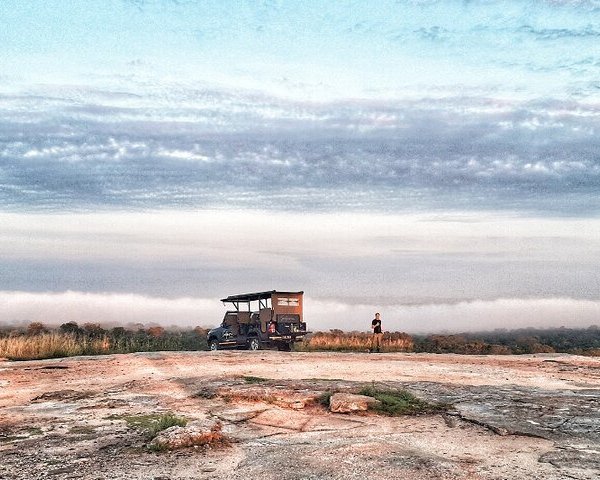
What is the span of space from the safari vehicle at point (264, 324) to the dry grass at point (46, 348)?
16.6 ft

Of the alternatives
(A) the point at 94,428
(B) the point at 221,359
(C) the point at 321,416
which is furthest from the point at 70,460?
(B) the point at 221,359

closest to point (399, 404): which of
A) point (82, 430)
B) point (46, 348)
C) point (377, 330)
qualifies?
point (82, 430)

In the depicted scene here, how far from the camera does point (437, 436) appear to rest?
8.79 metres

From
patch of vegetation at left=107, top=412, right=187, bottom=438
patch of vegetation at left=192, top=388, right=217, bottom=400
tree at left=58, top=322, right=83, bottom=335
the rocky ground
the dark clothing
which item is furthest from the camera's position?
tree at left=58, top=322, right=83, bottom=335

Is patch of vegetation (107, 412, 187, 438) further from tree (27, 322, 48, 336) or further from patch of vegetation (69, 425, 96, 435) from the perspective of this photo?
tree (27, 322, 48, 336)

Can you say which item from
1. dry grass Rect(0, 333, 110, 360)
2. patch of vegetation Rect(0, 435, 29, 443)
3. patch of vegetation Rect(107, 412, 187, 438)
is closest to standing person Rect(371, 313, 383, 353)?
dry grass Rect(0, 333, 110, 360)

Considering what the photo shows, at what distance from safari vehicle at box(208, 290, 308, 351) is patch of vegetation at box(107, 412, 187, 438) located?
53.5 ft

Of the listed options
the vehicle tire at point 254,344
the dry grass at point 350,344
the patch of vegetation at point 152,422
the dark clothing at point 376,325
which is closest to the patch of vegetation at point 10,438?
the patch of vegetation at point 152,422

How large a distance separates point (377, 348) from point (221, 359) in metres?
7.64

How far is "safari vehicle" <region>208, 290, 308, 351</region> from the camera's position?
26.4m

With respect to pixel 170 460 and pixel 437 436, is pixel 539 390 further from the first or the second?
pixel 170 460

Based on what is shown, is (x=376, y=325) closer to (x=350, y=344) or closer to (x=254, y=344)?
(x=350, y=344)

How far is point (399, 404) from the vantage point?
1062cm

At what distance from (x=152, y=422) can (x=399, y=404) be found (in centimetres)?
386
